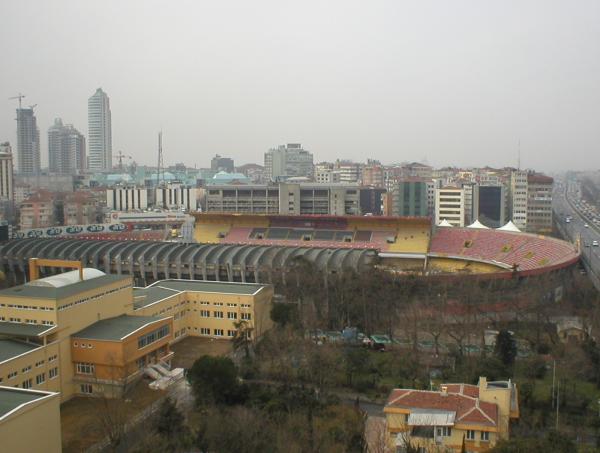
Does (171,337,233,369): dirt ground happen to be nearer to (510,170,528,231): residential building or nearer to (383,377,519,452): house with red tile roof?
(383,377,519,452): house with red tile roof

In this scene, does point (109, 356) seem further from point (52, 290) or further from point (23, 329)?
point (52, 290)

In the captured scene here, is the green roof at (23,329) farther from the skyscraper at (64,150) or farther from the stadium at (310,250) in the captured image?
the skyscraper at (64,150)

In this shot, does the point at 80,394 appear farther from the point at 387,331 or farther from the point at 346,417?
the point at 387,331

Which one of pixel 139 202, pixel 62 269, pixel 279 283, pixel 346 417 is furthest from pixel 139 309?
pixel 139 202

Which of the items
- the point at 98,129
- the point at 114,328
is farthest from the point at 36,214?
the point at 98,129

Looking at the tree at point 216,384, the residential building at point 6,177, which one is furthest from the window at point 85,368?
the residential building at point 6,177

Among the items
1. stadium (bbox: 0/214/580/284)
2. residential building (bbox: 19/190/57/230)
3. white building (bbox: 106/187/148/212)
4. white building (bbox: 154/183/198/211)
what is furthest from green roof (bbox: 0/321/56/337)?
white building (bbox: 154/183/198/211)
